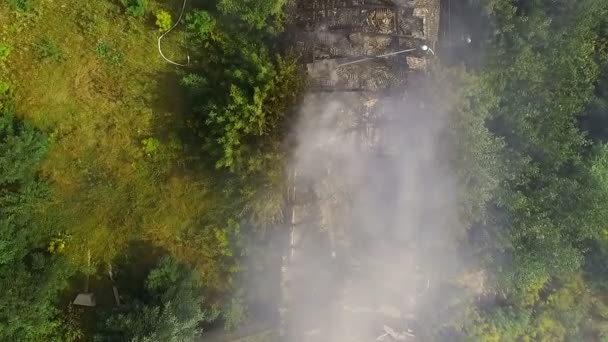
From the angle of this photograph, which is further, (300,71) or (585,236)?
(585,236)

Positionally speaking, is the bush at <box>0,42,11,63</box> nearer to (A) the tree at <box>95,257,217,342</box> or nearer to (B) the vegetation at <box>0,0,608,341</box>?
(B) the vegetation at <box>0,0,608,341</box>

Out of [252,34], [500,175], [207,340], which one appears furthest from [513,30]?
[207,340]

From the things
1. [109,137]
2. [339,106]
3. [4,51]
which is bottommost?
[109,137]

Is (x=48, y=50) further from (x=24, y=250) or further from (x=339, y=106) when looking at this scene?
(x=339, y=106)

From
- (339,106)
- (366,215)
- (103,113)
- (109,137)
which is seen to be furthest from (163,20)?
Result: (366,215)

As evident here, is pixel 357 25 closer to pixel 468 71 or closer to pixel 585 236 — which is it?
pixel 468 71

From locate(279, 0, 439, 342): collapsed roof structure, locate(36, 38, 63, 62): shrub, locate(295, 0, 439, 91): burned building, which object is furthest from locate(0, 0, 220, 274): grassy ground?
locate(295, 0, 439, 91): burned building

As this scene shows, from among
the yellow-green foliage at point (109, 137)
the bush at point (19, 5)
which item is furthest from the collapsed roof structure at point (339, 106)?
the bush at point (19, 5)
